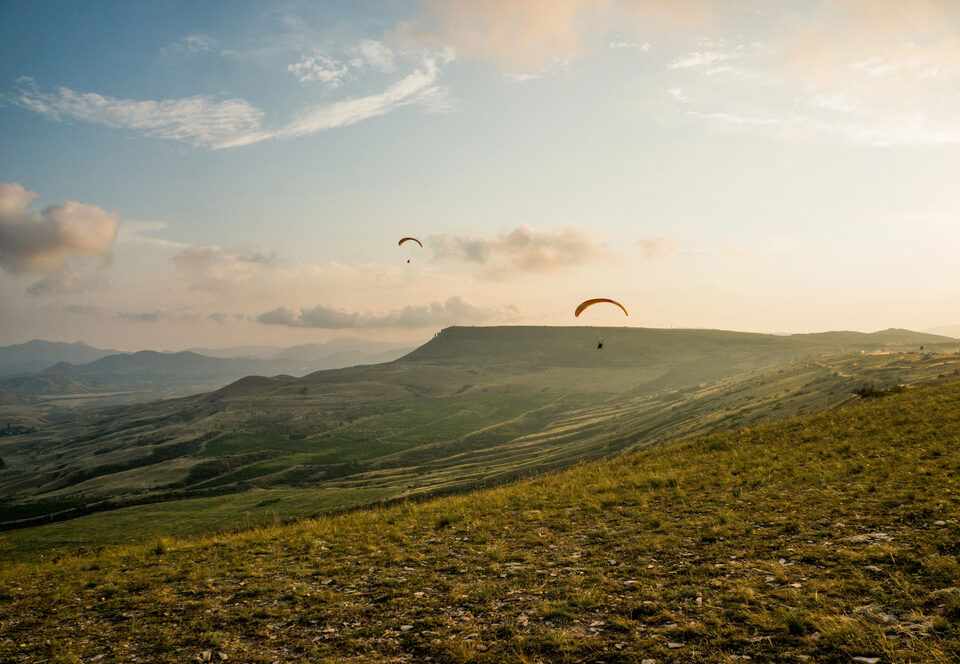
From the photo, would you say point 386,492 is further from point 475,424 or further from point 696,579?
point 475,424

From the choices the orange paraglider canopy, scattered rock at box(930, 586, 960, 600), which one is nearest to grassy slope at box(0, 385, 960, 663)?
scattered rock at box(930, 586, 960, 600)

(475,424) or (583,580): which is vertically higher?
(583,580)

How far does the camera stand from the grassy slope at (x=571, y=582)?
8586 mm

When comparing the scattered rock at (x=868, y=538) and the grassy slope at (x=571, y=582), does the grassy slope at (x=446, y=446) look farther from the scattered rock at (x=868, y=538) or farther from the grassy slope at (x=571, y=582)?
the scattered rock at (x=868, y=538)

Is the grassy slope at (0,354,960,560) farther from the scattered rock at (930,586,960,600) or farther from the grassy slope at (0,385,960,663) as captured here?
the scattered rock at (930,586,960,600)

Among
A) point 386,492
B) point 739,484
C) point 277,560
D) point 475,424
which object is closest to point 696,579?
point 739,484

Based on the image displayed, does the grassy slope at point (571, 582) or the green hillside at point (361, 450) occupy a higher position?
the grassy slope at point (571, 582)

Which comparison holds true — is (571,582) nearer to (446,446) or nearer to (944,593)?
(944,593)

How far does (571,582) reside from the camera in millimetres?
11492

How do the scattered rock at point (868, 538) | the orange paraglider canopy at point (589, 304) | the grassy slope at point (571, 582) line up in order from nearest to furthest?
the grassy slope at point (571, 582) → the scattered rock at point (868, 538) → the orange paraglider canopy at point (589, 304)

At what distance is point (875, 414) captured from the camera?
2714 cm

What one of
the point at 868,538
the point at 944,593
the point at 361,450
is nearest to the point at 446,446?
the point at 361,450

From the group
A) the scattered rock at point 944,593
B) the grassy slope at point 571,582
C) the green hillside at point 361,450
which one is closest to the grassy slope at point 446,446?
the green hillside at point 361,450

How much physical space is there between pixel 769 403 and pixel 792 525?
40.5m
